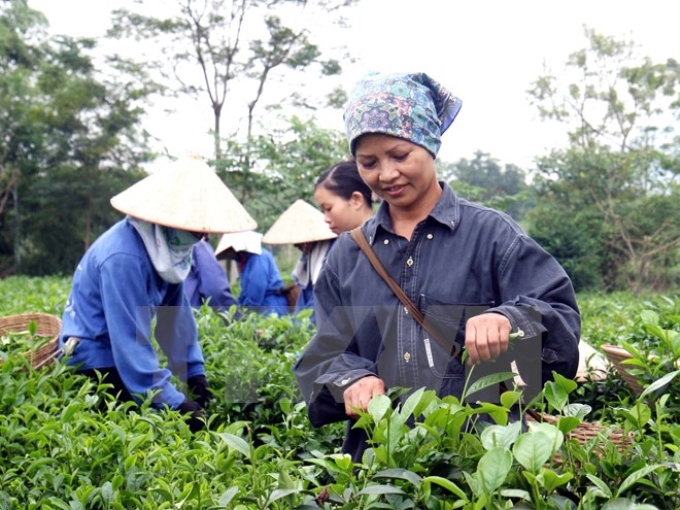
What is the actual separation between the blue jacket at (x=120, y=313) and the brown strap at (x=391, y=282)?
0.93 meters

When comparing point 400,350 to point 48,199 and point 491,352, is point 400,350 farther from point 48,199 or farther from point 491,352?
point 48,199

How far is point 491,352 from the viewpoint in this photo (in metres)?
1.53

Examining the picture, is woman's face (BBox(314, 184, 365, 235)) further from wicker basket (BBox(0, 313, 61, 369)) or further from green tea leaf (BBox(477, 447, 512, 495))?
green tea leaf (BBox(477, 447, 512, 495))

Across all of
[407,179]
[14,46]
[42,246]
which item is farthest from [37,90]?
[407,179]

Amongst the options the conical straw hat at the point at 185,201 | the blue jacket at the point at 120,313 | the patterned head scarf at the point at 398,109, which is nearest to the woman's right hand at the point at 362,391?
the patterned head scarf at the point at 398,109

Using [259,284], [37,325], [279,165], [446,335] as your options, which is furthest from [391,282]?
[279,165]

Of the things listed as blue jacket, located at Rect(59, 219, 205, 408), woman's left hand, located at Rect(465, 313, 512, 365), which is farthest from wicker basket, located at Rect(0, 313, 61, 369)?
woman's left hand, located at Rect(465, 313, 512, 365)

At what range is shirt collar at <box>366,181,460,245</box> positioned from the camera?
6.09ft

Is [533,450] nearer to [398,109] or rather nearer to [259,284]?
[398,109]

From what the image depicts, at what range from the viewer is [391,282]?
6.07 feet

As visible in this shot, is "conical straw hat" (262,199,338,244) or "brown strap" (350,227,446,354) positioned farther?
"conical straw hat" (262,199,338,244)

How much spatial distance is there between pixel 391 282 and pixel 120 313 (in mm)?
1144

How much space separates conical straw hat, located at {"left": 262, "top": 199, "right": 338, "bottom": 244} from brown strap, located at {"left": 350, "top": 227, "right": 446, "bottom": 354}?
2963 mm

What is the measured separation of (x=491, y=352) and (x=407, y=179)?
509 mm
